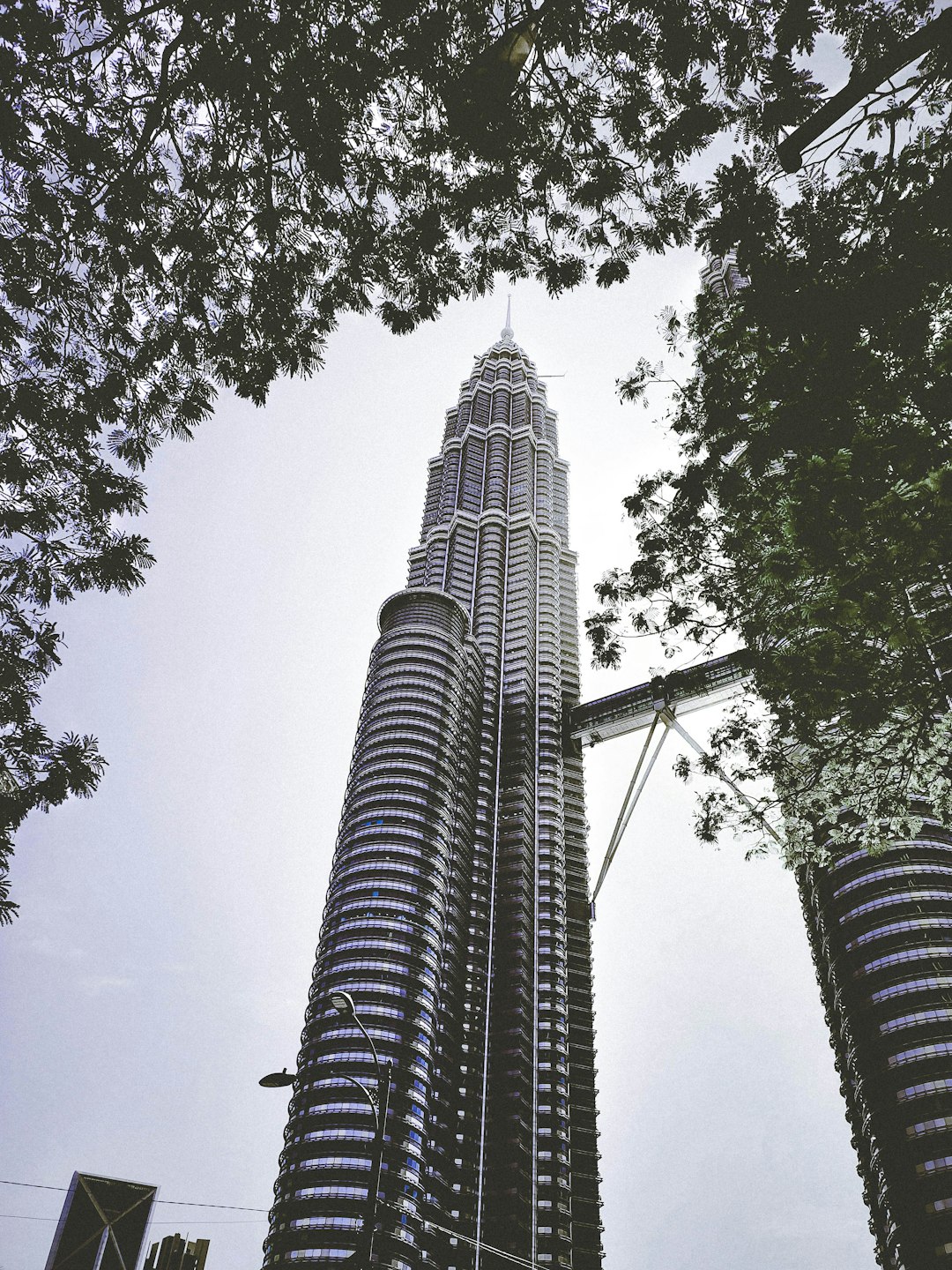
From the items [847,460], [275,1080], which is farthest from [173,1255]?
[847,460]

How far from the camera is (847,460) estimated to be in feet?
23.9

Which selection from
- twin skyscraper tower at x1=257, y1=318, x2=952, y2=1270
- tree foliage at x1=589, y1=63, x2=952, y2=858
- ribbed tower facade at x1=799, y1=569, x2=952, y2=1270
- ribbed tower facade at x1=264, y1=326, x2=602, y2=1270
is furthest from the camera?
ribbed tower facade at x1=264, y1=326, x2=602, y2=1270

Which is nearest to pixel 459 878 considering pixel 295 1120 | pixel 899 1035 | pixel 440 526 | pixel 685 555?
pixel 295 1120

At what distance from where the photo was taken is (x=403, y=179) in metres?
9.74

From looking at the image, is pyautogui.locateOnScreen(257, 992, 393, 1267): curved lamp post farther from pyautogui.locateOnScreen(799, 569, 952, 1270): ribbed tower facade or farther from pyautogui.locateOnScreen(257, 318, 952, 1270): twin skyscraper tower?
pyautogui.locateOnScreen(799, 569, 952, 1270): ribbed tower facade

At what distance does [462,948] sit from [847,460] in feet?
311

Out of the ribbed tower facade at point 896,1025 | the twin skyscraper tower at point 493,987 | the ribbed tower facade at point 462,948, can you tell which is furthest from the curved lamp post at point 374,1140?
the ribbed tower facade at point 896,1025

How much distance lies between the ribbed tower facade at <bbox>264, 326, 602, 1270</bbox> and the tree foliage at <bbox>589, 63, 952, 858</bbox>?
50.3 meters

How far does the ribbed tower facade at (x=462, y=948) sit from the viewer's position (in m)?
71.3

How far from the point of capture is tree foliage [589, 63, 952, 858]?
7441 millimetres

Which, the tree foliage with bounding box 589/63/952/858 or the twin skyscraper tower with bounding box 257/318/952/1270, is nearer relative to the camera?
the tree foliage with bounding box 589/63/952/858

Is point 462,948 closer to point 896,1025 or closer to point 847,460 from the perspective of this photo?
point 896,1025

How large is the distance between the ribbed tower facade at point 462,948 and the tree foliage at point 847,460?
50.3 m

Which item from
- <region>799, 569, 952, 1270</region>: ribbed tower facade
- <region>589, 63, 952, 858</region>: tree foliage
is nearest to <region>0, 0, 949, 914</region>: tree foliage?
<region>589, 63, 952, 858</region>: tree foliage
